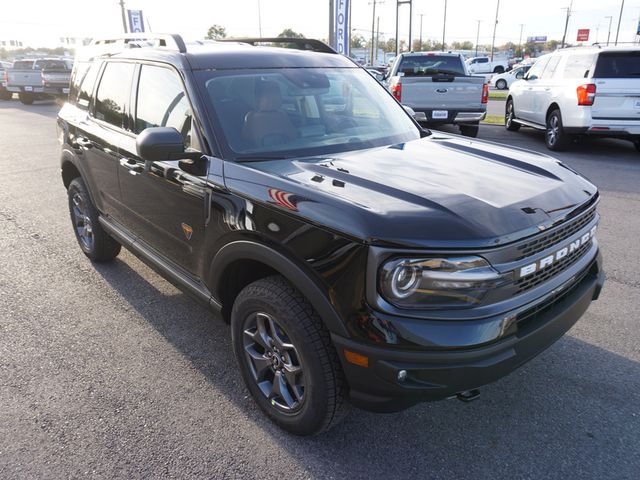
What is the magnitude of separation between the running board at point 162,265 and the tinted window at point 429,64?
30.1ft

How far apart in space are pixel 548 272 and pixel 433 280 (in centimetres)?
68

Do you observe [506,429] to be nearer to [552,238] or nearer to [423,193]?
[552,238]

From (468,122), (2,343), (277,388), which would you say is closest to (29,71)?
(468,122)

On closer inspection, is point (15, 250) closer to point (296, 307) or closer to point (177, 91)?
point (177, 91)

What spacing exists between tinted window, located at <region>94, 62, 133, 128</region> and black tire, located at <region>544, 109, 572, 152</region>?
8.28 meters

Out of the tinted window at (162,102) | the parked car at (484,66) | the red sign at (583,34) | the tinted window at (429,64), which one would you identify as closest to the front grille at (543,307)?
the tinted window at (162,102)

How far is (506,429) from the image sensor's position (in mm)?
2664

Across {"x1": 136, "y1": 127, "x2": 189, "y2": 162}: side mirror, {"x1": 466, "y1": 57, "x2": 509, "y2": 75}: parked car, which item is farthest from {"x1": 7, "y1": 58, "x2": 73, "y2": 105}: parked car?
{"x1": 466, "y1": 57, "x2": 509, "y2": 75}: parked car

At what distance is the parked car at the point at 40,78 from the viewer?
67.7ft

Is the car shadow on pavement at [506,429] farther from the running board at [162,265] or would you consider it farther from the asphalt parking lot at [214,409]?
the running board at [162,265]

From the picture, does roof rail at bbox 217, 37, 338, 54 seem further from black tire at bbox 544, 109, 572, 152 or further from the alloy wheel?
black tire at bbox 544, 109, 572, 152

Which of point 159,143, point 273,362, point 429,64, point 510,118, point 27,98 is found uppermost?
point 429,64

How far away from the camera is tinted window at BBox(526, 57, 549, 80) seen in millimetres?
10870

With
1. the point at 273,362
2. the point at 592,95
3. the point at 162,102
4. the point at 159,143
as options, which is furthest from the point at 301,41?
the point at 592,95
